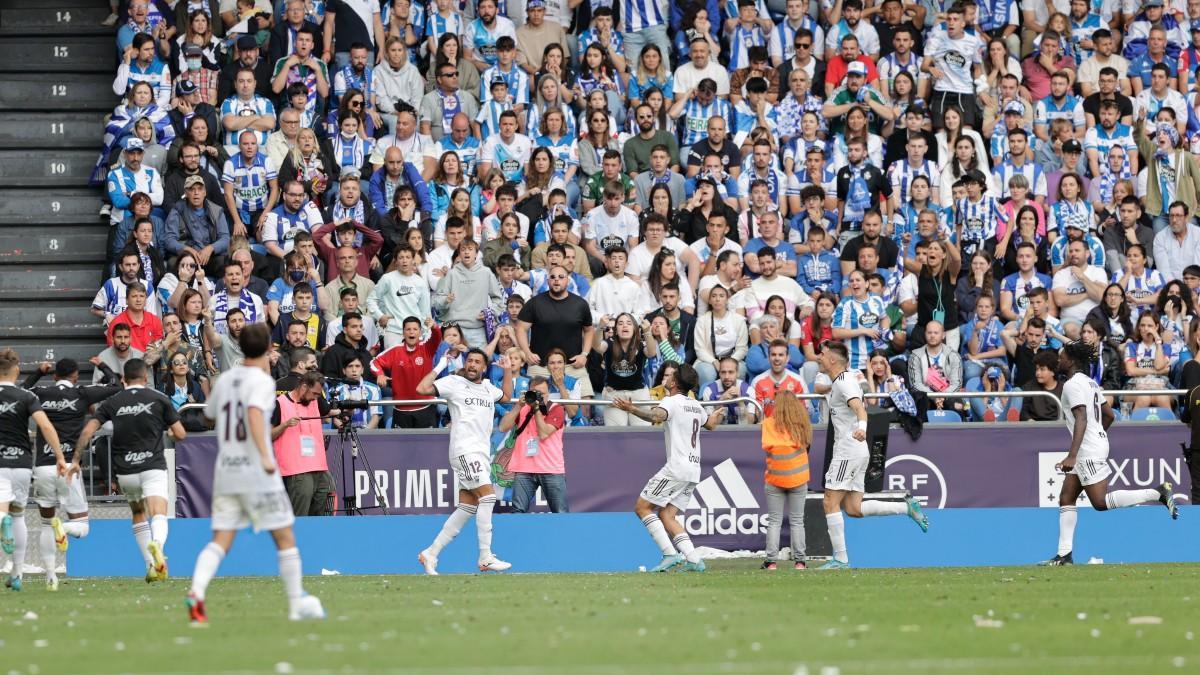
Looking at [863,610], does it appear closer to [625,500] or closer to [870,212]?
[625,500]

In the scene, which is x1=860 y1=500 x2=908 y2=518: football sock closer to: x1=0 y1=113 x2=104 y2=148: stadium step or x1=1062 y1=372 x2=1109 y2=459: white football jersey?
x1=1062 y1=372 x2=1109 y2=459: white football jersey

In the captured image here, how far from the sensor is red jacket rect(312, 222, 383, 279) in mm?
23480

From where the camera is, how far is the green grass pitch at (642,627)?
9938 millimetres

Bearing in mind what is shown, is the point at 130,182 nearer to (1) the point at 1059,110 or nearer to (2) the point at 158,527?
(2) the point at 158,527

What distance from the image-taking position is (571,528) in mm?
20219

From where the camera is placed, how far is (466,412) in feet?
60.8

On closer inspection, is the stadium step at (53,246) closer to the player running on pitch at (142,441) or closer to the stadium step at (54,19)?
the stadium step at (54,19)

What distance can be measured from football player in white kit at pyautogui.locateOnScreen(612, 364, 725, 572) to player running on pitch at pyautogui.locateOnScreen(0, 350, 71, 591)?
5720 mm

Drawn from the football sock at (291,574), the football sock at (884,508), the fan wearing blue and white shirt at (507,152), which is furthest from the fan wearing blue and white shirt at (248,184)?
the football sock at (291,574)

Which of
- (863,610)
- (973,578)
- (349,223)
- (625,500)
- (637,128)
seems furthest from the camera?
(637,128)

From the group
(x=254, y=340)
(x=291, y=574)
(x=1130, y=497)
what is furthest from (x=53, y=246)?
(x=1130, y=497)

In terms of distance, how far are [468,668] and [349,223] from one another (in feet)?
46.4

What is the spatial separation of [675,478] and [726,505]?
340 centimetres

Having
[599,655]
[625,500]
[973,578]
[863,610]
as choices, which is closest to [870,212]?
[625,500]
